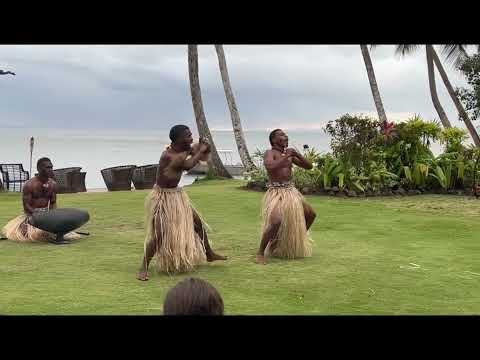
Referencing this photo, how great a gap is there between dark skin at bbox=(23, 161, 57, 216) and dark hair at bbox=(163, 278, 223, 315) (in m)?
5.49

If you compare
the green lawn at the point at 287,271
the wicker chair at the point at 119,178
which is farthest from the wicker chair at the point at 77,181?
the green lawn at the point at 287,271

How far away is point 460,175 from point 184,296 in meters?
10.8

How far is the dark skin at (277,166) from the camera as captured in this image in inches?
215

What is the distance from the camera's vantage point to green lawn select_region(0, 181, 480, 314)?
4031 millimetres

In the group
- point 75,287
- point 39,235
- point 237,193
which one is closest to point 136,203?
point 237,193

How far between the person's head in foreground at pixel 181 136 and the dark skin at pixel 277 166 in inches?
35.1

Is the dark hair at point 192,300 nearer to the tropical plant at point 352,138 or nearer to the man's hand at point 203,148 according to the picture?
the man's hand at point 203,148

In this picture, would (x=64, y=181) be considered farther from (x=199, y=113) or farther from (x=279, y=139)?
(x=279, y=139)

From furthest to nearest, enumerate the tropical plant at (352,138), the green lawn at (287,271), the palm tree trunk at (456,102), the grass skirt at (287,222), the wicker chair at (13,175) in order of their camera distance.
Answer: the palm tree trunk at (456,102), the wicker chair at (13,175), the tropical plant at (352,138), the grass skirt at (287,222), the green lawn at (287,271)

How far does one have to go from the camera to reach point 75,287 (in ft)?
14.7
